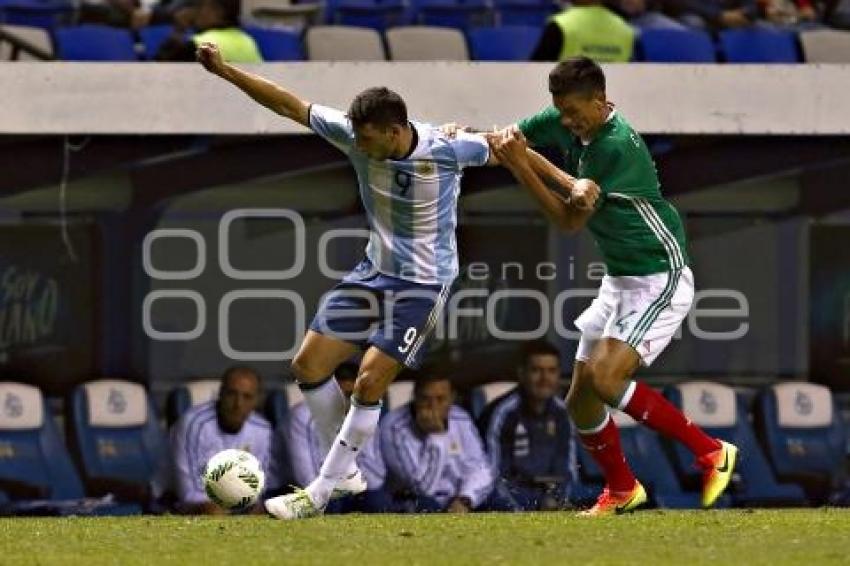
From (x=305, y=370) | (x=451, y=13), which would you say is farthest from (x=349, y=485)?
(x=451, y=13)

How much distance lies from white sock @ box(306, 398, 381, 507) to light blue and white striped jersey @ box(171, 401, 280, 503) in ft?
11.8

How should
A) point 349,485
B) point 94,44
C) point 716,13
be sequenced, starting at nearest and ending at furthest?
point 349,485 → point 94,44 → point 716,13

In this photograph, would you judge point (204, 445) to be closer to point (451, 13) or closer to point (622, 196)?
point (622, 196)

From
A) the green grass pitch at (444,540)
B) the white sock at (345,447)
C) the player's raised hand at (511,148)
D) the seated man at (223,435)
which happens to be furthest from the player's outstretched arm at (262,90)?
the seated man at (223,435)

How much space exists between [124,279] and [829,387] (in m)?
4.26

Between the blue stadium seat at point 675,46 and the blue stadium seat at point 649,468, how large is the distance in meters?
2.43

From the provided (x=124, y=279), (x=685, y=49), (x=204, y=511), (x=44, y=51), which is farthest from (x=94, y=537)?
(x=685, y=49)

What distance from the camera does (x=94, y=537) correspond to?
1095cm

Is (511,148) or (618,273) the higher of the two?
(511,148)

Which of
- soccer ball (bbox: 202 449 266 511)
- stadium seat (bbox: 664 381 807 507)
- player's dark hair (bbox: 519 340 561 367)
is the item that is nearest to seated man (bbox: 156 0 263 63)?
player's dark hair (bbox: 519 340 561 367)

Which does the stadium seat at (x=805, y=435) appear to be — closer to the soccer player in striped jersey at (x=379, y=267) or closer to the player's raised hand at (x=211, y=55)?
the soccer player in striped jersey at (x=379, y=267)

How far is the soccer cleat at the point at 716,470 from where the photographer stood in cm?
1177

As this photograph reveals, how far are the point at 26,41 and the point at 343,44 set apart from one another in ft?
6.81

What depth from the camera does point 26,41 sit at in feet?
52.1
